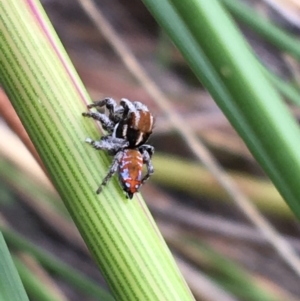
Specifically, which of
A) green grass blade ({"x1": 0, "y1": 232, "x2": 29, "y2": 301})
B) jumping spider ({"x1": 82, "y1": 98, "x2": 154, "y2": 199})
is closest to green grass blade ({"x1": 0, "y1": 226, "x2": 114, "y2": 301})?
jumping spider ({"x1": 82, "y1": 98, "x2": 154, "y2": 199})

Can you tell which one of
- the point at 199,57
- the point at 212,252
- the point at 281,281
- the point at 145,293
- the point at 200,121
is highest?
the point at 200,121

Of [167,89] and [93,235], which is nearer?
[93,235]

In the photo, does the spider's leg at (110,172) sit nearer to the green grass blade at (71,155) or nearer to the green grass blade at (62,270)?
the green grass blade at (71,155)

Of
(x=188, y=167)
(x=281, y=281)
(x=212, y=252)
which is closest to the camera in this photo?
(x=212, y=252)

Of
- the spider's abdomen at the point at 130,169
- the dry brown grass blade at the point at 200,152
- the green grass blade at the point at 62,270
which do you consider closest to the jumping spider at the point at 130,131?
the spider's abdomen at the point at 130,169

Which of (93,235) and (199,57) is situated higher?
(199,57)

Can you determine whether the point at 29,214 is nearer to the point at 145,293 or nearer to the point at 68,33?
the point at 68,33

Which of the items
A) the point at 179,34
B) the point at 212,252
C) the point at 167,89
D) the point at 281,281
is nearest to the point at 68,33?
the point at 167,89

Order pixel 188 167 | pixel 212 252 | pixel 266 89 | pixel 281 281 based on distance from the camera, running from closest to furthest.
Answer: pixel 266 89
pixel 212 252
pixel 188 167
pixel 281 281
